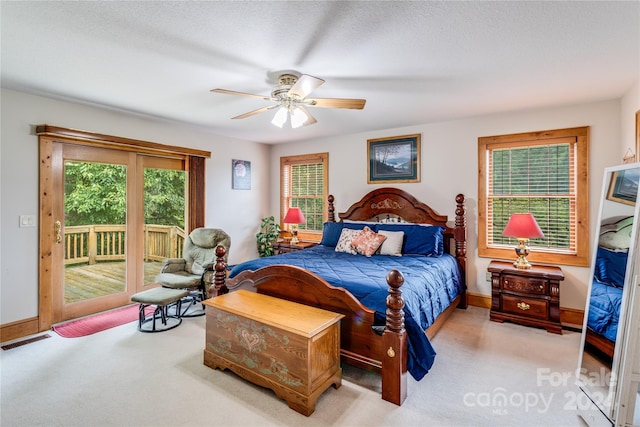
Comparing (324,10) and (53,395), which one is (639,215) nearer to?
(324,10)

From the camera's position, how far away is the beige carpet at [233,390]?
1954 mm

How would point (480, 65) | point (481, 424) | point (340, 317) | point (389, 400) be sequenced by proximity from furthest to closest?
1. point (480, 65)
2. point (340, 317)
3. point (389, 400)
4. point (481, 424)

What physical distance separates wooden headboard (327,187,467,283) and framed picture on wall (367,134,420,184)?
0.23 metres

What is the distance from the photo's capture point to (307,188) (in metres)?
5.67

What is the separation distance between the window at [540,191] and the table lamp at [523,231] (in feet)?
1.05

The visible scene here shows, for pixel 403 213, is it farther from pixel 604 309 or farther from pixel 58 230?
pixel 58 230

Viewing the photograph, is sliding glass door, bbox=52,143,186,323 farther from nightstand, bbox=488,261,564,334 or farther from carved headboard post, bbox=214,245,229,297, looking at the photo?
nightstand, bbox=488,261,564,334

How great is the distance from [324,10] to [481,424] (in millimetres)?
2624

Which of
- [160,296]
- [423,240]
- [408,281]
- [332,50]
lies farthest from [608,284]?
[160,296]

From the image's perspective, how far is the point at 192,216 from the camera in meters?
4.70

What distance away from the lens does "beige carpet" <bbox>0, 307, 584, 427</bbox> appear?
1954 millimetres

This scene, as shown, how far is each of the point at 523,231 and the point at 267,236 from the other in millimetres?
3863

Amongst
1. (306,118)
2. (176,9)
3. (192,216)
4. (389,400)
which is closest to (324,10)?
(176,9)

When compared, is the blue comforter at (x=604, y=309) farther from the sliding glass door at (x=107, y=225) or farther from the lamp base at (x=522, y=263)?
the sliding glass door at (x=107, y=225)
